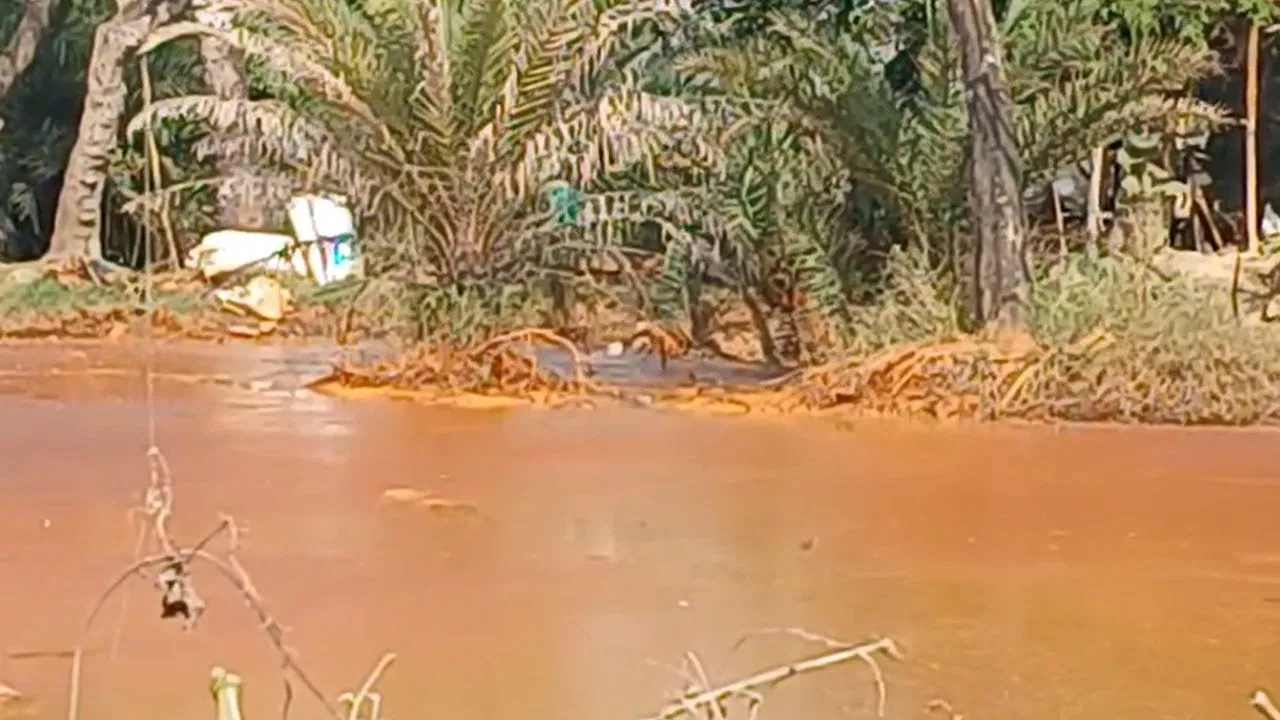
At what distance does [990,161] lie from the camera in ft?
35.5

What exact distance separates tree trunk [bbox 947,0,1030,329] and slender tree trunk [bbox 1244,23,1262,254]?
18.1 feet

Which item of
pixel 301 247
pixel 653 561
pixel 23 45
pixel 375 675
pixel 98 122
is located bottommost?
pixel 653 561

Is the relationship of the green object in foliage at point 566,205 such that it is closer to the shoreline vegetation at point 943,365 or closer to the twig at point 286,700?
the shoreline vegetation at point 943,365

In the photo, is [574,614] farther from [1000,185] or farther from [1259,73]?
[1259,73]

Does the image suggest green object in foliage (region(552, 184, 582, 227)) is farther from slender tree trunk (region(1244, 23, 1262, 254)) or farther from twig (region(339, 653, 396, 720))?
twig (region(339, 653, 396, 720))

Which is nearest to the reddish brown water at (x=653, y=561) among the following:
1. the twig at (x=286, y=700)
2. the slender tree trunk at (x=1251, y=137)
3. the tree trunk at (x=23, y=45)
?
the twig at (x=286, y=700)

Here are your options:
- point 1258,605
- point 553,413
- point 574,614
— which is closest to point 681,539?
point 574,614

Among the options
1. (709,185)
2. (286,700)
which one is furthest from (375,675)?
(709,185)

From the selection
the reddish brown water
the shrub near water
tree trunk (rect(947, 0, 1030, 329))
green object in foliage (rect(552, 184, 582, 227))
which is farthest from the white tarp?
tree trunk (rect(947, 0, 1030, 329))

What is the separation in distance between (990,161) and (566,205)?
235 centimetres

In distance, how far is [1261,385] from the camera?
9602mm

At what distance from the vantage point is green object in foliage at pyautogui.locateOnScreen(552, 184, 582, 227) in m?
11.7

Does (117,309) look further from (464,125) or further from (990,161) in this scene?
(990,161)

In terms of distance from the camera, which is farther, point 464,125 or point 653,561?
point 464,125
